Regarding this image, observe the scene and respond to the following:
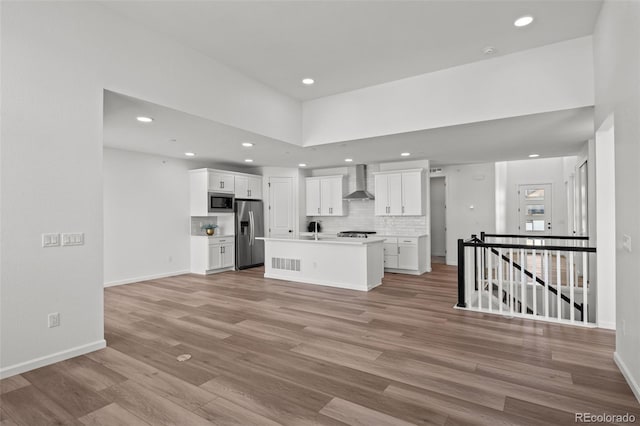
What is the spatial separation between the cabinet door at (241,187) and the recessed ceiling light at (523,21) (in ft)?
20.5

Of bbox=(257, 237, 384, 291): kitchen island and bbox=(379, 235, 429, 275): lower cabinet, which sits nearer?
bbox=(257, 237, 384, 291): kitchen island

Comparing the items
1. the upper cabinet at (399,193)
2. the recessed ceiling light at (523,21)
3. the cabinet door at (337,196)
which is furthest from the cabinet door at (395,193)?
the recessed ceiling light at (523,21)

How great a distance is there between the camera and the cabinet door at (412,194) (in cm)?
732

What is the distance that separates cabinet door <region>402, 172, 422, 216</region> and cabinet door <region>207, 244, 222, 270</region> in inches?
169

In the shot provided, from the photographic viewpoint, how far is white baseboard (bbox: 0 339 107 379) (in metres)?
2.57

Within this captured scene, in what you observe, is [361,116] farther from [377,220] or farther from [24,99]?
[24,99]

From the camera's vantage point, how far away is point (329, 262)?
600cm

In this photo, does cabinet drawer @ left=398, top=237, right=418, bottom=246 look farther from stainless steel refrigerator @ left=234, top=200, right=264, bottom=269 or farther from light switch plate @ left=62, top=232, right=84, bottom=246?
light switch plate @ left=62, top=232, right=84, bottom=246

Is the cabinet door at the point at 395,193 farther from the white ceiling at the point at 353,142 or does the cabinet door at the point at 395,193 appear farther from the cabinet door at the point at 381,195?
the white ceiling at the point at 353,142

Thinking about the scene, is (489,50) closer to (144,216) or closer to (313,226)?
(313,226)

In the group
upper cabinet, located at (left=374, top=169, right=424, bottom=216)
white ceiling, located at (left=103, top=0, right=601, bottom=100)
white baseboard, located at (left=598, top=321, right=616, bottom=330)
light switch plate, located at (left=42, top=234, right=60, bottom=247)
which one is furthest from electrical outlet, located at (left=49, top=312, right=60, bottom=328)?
upper cabinet, located at (left=374, top=169, right=424, bottom=216)

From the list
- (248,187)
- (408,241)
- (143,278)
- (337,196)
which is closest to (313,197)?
(337,196)

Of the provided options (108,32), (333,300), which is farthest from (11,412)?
(333,300)

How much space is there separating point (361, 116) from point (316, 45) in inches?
64.6
